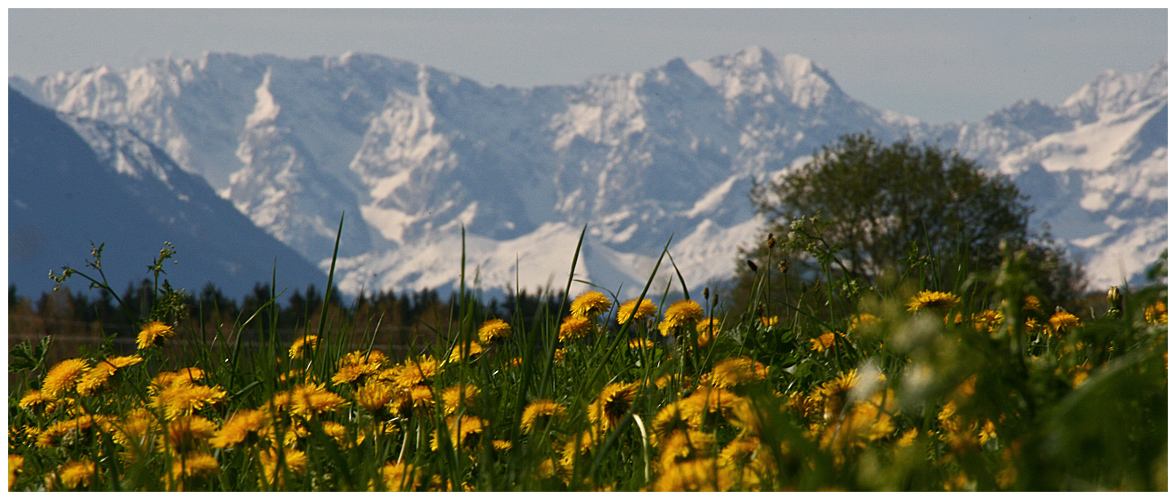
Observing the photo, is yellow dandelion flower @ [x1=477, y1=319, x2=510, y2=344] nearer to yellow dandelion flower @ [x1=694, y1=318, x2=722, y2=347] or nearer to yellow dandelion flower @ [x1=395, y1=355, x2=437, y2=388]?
yellow dandelion flower @ [x1=395, y1=355, x2=437, y2=388]

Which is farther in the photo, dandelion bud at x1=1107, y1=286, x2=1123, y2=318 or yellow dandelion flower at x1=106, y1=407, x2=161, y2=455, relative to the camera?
dandelion bud at x1=1107, y1=286, x2=1123, y2=318

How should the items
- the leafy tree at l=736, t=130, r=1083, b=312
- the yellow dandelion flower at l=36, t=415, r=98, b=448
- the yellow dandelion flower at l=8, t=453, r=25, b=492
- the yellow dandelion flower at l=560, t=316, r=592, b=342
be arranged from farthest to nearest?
1. the leafy tree at l=736, t=130, r=1083, b=312
2. the yellow dandelion flower at l=560, t=316, r=592, b=342
3. the yellow dandelion flower at l=36, t=415, r=98, b=448
4. the yellow dandelion flower at l=8, t=453, r=25, b=492

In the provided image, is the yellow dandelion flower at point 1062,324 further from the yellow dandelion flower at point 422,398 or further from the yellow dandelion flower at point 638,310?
the yellow dandelion flower at point 422,398

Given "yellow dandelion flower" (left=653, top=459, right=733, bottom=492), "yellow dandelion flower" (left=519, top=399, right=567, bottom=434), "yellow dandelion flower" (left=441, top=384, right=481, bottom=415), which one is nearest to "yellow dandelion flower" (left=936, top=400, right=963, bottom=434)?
"yellow dandelion flower" (left=653, top=459, right=733, bottom=492)

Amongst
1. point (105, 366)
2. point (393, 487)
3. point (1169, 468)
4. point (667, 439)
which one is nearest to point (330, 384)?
point (105, 366)

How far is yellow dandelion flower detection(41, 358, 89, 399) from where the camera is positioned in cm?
230

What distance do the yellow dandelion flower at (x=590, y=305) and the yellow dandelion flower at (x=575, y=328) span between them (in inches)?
0.8

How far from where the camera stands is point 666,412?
1730 millimetres

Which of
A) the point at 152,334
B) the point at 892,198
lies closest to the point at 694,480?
the point at 152,334

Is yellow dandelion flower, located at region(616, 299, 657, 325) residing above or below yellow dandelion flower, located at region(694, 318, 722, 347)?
above

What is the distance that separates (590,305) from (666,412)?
1.02 meters

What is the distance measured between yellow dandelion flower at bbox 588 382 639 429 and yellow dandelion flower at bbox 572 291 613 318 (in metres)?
Answer: 0.86

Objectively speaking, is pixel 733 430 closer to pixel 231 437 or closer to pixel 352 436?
pixel 352 436
